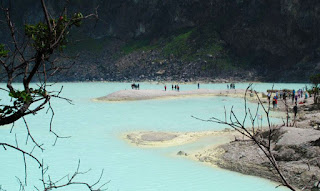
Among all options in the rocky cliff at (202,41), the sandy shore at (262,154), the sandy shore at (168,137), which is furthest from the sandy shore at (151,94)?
the rocky cliff at (202,41)

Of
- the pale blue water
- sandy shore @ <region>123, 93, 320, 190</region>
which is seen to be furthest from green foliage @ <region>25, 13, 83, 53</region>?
the pale blue water

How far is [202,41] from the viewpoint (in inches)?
5664

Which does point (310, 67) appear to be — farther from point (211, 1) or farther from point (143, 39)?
point (143, 39)

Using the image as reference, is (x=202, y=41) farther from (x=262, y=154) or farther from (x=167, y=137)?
(x=262, y=154)

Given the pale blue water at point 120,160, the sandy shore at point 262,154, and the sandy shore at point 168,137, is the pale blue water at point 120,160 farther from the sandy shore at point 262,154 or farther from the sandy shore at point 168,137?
the sandy shore at point 168,137

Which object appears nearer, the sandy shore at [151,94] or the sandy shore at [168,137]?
the sandy shore at [168,137]

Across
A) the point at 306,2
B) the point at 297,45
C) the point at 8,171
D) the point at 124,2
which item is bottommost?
the point at 8,171

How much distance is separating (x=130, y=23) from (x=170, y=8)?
78.0 feet

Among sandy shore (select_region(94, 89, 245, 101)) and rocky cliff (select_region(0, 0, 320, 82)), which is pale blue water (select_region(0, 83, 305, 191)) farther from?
rocky cliff (select_region(0, 0, 320, 82))

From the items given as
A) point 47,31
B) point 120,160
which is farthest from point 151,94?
point 47,31

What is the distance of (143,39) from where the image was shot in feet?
545

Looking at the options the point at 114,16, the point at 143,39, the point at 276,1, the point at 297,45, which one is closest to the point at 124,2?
the point at 114,16

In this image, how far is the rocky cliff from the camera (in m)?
124

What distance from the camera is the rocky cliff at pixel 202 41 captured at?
124 meters
